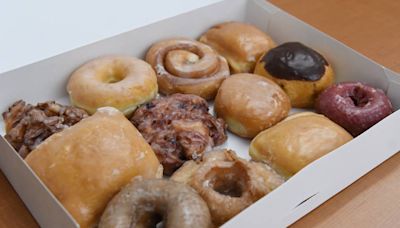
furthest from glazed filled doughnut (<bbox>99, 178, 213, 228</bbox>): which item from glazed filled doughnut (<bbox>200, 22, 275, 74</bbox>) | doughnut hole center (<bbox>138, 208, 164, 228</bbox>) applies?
glazed filled doughnut (<bbox>200, 22, 275, 74</bbox>)

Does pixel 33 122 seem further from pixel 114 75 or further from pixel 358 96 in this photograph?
pixel 358 96

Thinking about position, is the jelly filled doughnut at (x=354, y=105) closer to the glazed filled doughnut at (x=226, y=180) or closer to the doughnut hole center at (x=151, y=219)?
the glazed filled doughnut at (x=226, y=180)

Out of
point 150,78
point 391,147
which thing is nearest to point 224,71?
point 150,78

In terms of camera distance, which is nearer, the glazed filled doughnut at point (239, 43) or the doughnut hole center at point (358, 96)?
Answer: the doughnut hole center at point (358, 96)

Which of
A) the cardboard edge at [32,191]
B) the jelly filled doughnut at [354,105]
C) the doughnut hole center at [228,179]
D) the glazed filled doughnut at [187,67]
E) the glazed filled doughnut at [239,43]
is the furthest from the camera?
the glazed filled doughnut at [239,43]

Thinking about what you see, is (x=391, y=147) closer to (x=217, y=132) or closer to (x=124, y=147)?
(x=217, y=132)

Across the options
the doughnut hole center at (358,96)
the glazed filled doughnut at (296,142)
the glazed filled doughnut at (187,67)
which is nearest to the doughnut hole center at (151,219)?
the glazed filled doughnut at (296,142)
